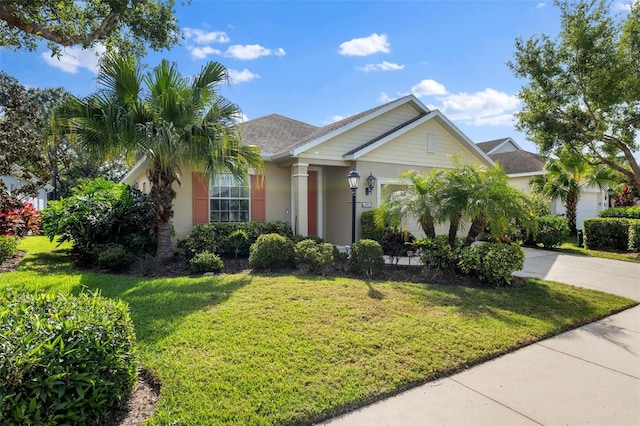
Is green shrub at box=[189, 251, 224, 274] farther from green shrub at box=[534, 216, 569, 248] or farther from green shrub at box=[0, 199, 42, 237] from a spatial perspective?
green shrub at box=[534, 216, 569, 248]

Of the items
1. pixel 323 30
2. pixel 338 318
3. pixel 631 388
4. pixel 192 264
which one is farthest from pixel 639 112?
pixel 192 264

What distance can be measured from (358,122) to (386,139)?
119cm

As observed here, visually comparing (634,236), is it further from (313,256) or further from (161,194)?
(161,194)

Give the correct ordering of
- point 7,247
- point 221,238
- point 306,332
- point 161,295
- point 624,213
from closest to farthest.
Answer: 1. point 306,332
2. point 161,295
3. point 7,247
4. point 221,238
5. point 624,213

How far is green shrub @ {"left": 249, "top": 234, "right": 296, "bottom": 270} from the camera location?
7941 millimetres

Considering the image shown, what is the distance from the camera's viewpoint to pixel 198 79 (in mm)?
7918

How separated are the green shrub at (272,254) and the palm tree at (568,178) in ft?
47.2

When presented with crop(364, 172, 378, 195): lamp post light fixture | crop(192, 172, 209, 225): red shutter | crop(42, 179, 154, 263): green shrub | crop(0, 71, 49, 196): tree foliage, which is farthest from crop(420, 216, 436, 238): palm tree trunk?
crop(0, 71, 49, 196): tree foliage

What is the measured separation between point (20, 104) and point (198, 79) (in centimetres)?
453

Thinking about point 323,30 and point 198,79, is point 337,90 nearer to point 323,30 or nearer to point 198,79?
point 323,30

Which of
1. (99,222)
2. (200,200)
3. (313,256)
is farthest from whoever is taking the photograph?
(200,200)

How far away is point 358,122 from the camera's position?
Result: 457 inches

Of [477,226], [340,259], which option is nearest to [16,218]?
[340,259]

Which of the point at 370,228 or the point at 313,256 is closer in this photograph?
the point at 313,256
